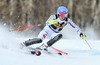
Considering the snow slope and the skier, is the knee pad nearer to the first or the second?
the skier

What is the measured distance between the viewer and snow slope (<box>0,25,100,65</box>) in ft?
17.3

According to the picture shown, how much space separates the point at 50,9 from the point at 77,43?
12.9 feet

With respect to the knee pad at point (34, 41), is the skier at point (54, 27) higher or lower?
higher

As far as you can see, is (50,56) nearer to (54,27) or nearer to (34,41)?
(34,41)

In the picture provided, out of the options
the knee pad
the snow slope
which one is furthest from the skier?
the snow slope

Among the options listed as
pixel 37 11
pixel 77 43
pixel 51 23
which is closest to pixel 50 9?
pixel 37 11

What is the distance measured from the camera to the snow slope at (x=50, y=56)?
17.3 ft

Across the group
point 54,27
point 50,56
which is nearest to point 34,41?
point 54,27

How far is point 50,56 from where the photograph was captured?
6.51m

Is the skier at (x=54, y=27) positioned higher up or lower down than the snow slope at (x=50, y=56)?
higher up

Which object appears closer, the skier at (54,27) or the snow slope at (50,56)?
the snow slope at (50,56)

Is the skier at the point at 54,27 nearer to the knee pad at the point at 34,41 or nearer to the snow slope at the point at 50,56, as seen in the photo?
the knee pad at the point at 34,41

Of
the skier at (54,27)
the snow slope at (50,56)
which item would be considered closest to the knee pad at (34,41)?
the skier at (54,27)

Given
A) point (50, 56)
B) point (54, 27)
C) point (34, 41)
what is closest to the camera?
point (50, 56)
